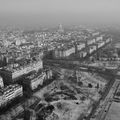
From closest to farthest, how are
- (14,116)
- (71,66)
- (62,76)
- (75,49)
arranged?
(14,116) < (62,76) < (71,66) < (75,49)

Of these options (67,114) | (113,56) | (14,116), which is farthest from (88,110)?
(113,56)

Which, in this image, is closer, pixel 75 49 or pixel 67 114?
pixel 67 114

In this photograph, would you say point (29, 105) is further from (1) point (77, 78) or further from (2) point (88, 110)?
(1) point (77, 78)

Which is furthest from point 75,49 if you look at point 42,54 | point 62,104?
point 62,104

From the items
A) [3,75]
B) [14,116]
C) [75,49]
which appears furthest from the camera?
[75,49]

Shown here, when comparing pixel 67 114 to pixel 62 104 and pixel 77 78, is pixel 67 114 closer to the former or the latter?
pixel 62 104

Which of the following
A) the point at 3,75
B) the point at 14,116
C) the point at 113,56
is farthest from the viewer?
the point at 113,56

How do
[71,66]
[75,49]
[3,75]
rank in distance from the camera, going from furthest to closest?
[75,49]
[71,66]
[3,75]

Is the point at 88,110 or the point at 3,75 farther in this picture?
the point at 3,75
